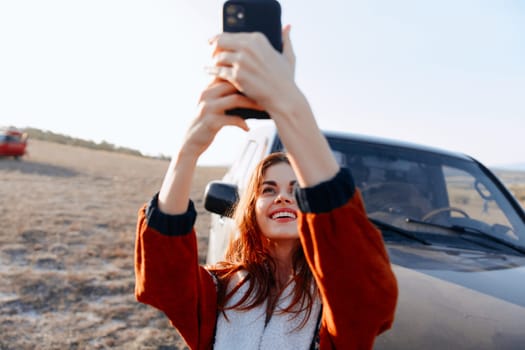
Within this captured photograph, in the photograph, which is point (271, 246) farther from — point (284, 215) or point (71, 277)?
point (71, 277)

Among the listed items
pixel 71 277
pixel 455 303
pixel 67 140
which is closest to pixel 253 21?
pixel 455 303

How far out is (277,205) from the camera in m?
1.53

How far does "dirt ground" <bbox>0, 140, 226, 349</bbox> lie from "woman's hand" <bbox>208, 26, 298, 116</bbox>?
328 centimetres

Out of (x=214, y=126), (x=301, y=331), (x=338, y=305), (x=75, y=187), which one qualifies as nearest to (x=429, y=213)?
(x=301, y=331)

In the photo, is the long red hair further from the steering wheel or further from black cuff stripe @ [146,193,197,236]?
the steering wheel

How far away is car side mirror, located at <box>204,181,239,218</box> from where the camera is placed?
2462mm

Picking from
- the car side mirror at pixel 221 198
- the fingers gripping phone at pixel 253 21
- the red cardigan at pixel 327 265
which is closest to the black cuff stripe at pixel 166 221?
the red cardigan at pixel 327 265

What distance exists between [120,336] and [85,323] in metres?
0.37

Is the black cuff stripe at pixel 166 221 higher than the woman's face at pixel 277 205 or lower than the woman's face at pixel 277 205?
higher

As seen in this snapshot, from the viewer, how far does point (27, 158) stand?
21.4m

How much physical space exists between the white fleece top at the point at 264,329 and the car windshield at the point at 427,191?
1.19 metres

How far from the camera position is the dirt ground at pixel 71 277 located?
387cm

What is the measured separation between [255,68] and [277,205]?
0.69m

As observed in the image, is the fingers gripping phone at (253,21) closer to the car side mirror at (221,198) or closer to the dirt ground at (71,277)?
the car side mirror at (221,198)
